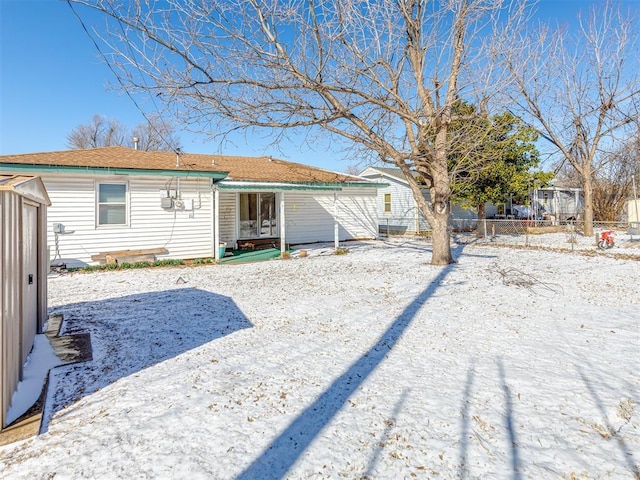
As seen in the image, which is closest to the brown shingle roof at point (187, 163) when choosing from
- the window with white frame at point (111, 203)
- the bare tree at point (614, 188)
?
the window with white frame at point (111, 203)

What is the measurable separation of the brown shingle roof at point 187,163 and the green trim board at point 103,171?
0.31ft

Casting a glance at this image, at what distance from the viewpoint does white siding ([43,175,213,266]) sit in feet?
32.6

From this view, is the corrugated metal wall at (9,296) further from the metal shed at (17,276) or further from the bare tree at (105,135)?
the bare tree at (105,135)

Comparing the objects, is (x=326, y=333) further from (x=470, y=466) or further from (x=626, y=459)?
(x=626, y=459)

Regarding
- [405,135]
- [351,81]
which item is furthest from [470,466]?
[405,135]

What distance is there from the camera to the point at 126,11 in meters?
5.35

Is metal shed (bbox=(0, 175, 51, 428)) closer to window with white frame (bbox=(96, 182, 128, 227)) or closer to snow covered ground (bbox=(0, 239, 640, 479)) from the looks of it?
snow covered ground (bbox=(0, 239, 640, 479))

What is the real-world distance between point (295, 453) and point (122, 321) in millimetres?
4060

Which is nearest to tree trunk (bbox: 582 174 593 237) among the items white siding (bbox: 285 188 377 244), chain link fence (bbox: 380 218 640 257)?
chain link fence (bbox: 380 218 640 257)

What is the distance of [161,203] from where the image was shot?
11.1 metres

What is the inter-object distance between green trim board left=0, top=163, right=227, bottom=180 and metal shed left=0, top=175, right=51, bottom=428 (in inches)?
234

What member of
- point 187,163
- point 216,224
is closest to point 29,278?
point 216,224

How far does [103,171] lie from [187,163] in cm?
359

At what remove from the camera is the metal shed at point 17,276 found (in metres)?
2.66
